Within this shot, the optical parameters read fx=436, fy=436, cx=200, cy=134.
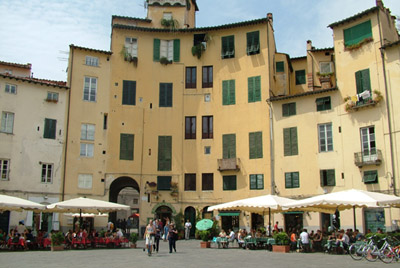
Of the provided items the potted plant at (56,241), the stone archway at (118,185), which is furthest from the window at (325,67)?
the potted plant at (56,241)

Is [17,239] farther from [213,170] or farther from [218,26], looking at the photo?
[218,26]

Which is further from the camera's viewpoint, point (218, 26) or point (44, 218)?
point (218, 26)

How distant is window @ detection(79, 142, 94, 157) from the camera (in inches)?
1494

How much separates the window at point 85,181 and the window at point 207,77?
43.6 feet

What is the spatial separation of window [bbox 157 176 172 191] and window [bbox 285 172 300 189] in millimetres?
10483

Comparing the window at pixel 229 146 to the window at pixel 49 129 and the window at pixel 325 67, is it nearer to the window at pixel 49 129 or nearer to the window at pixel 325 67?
the window at pixel 325 67

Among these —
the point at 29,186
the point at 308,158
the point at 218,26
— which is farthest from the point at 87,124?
the point at 308,158

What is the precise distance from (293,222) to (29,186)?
21.3 metres

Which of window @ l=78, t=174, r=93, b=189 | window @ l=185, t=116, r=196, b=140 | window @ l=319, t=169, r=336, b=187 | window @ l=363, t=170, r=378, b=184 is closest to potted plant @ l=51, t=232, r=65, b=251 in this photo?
window @ l=78, t=174, r=93, b=189

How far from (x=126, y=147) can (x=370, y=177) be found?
2047cm

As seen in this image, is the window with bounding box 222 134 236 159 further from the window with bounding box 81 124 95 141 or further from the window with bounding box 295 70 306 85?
the window with bounding box 81 124 95 141

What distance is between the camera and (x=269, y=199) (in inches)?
981

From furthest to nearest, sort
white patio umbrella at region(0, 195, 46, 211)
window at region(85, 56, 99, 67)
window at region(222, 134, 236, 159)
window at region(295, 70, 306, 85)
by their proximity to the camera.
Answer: window at region(295, 70, 306, 85)
window at region(85, 56, 99, 67)
window at region(222, 134, 236, 159)
white patio umbrella at region(0, 195, 46, 211)

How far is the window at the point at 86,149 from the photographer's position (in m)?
37.9
